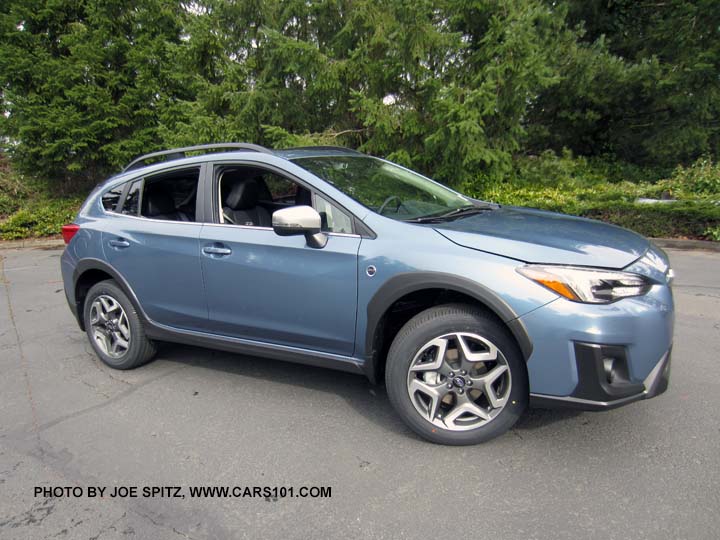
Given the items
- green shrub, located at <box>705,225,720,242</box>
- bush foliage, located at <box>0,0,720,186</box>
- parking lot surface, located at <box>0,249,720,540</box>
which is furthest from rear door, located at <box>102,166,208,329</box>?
green shrub, located at <box>705,225,720,242</box>

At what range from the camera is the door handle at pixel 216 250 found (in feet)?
11.1

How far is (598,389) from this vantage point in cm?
242

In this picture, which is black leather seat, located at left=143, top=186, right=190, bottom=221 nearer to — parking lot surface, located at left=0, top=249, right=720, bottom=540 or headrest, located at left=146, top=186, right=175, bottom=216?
headrest, located at left=146, top=186, right=175, bottom=216

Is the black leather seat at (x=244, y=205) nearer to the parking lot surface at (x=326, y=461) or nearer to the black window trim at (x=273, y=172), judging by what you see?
the black window trim at (x=273, y=172)

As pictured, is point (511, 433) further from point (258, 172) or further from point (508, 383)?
point (258, 172)

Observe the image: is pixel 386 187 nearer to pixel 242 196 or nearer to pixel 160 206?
pixel 242 196

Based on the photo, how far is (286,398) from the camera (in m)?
3.51

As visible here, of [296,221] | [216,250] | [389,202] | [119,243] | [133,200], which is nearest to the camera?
[296,221]

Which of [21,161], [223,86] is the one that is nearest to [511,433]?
[223,86]

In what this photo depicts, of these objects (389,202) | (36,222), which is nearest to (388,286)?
(389,202)

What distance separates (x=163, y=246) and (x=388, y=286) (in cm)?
186

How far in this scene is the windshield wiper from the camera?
10.3 feet

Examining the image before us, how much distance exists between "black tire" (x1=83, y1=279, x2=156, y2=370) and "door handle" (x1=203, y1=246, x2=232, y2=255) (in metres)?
0.99

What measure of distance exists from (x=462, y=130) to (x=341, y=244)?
23.1 feet
